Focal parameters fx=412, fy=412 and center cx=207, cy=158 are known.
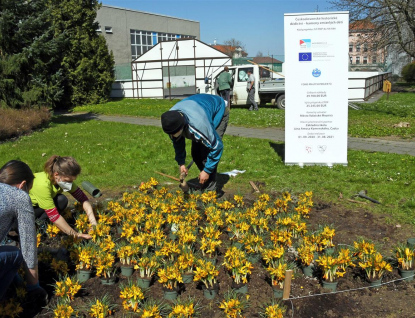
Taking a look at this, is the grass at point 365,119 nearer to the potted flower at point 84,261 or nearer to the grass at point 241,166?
the grass at point 241,166

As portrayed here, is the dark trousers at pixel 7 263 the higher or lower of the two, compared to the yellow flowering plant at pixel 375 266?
higher

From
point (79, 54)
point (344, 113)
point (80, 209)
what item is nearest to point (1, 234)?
point (80, 209)

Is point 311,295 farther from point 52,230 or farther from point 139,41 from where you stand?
point 139,41

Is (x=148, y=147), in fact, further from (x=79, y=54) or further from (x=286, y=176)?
(x=79, y=54)

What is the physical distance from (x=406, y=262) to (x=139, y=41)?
3950cm

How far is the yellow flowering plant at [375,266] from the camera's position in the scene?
3.65 m

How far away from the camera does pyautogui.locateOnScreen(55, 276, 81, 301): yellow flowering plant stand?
136 inches

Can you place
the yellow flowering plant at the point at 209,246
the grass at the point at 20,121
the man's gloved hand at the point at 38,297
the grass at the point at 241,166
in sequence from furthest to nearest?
the grass at the point at 20,121 < the grass at the point at 241,166 < the yellow flowering plant at the point at 209,246 < the man's gloved hand at the point at 38,297

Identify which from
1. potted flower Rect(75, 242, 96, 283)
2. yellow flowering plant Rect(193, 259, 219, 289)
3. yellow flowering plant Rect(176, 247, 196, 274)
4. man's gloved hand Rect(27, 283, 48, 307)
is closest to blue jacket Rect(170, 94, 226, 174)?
yellow flowering plant Rect(176, 247, 196, 274)

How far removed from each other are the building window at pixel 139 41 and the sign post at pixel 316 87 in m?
33.7

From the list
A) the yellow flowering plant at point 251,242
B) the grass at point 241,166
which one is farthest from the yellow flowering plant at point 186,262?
the grass at point 241,166

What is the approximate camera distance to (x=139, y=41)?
4034 centimetres

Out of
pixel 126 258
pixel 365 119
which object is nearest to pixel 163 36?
pixel 365 119

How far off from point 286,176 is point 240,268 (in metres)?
4.03
